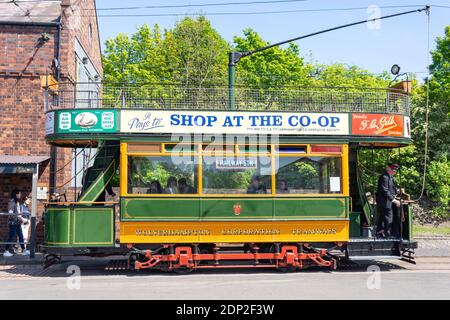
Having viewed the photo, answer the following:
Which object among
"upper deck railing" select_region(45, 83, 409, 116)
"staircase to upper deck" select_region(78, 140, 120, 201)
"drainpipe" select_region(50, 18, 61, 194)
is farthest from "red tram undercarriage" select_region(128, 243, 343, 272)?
"drainpipe" select_region(50, 18, 61, 194)

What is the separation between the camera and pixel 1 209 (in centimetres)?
1566

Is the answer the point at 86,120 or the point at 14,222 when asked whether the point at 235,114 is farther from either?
the point at 14,222

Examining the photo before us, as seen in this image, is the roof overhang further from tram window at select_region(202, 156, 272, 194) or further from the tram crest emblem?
the tram crest emblem

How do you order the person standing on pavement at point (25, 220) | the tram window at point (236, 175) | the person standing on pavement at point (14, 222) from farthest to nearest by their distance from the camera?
1. the person standing on pavement at point (25, 220)
2. the person standing on pavement at point (14, 222)
3. the tram window at point (236, 175)

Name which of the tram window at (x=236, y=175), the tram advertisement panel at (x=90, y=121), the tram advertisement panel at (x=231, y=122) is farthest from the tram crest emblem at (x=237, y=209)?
the tram advertisement panel at (x=90, y=121)

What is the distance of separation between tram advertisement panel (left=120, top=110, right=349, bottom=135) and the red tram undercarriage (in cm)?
232

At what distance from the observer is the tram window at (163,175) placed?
35.9 feet

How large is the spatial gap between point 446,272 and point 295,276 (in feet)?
10.9

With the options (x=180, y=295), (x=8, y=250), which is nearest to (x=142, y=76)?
(x=8, y=250)

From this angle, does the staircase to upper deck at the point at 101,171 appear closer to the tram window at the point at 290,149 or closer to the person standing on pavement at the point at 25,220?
the tram window at the point at 290,149

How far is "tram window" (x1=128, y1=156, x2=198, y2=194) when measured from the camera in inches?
431

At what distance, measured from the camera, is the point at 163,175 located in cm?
1101

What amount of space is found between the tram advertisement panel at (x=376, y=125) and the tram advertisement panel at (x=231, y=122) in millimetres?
263

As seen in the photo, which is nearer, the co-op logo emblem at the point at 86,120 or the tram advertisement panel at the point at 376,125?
the co-op logo emblem at the point at 86,120
